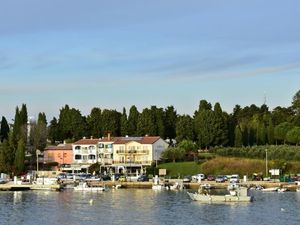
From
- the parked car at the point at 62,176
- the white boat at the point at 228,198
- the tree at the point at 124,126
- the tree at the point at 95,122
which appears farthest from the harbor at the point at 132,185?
the tree at the point at 95,122

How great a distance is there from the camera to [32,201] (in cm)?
7569

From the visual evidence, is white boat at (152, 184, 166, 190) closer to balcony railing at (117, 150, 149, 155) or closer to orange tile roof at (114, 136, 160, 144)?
balcony railing at (117, 150, 149, 155)

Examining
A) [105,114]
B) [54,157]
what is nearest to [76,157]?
[54,157]

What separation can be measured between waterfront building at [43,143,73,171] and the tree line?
10.3ft

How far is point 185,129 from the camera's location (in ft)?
395

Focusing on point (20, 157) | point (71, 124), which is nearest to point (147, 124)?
point (71, 124)

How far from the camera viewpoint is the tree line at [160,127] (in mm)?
112812

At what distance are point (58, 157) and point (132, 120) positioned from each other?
16633 millimetres

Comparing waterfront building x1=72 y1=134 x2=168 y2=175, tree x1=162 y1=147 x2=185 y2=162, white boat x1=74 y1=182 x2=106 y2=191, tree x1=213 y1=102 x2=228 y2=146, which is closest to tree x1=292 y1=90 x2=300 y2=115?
tree x1=213 y1=102 x2=228 y2=146

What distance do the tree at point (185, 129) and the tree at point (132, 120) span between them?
10490 mm

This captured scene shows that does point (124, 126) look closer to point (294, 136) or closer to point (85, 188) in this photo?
point (294, 136)

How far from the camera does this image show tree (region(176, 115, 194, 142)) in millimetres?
120125

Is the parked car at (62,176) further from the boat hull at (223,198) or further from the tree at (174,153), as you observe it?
the boat hull at (223,198)

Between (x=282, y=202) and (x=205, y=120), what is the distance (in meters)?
46.9
